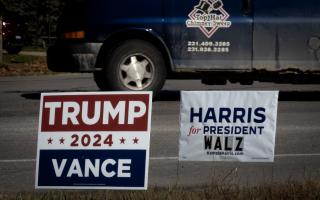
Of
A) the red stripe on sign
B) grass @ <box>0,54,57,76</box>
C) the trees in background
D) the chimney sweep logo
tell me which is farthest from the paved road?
the trees in background

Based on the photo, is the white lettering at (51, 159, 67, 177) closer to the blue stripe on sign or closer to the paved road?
the blue stripe on sign

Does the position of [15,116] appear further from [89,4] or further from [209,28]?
[209,28]

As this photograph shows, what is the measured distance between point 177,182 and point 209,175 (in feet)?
1.54

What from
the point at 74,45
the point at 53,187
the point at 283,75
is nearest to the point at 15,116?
the point at 74,45

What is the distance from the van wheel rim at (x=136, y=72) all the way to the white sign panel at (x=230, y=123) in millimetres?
5185

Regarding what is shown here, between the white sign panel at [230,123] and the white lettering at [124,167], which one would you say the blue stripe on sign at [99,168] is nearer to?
the white lettering at [124,167]

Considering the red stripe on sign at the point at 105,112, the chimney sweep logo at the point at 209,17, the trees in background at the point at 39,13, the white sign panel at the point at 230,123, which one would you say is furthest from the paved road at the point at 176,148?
the trees in background at the point at 39,13

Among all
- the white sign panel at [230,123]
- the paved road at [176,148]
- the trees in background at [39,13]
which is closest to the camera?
the white sign panel at [230,123]

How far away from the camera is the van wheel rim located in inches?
414

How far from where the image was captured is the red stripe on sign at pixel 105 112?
4957 millimetres

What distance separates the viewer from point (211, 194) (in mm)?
5422

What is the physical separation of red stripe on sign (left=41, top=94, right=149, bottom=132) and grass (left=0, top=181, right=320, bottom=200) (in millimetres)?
577

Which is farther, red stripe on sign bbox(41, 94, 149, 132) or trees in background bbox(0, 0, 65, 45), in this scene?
trees in background bbox(0, 0, 65, 45)

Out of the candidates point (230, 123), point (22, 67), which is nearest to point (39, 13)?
point (22, 67)
